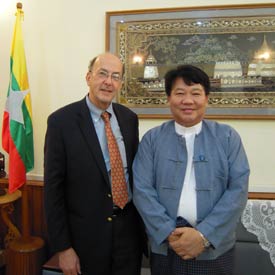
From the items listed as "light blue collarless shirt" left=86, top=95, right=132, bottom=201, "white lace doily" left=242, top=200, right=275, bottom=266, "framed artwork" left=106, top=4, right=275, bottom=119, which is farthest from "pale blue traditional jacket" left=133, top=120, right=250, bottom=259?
"framed artwork" left=106, top=4, right=275, bottom=119

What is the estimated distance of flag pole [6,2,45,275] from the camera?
2.13 m

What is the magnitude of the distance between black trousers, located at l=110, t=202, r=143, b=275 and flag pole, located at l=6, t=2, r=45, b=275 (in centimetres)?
101

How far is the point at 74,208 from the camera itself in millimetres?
1369

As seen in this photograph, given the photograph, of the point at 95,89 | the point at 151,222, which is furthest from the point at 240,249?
the point at 95,89

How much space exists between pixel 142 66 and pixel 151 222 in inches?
53.6

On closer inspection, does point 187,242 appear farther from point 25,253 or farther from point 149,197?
point 25,253

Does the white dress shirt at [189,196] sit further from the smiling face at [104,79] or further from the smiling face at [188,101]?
the smiling face at [104,79]

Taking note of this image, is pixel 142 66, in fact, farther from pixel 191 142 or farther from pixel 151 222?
pixel 151 222

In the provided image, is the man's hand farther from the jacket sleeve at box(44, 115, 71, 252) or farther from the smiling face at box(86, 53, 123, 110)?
the smiling face at box(86, 53, 123, 110)

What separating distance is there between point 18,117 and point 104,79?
3.59 ft

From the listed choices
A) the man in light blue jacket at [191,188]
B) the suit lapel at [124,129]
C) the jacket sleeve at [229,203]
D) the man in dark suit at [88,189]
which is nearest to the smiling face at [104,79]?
the man in dark suit at [88,189]

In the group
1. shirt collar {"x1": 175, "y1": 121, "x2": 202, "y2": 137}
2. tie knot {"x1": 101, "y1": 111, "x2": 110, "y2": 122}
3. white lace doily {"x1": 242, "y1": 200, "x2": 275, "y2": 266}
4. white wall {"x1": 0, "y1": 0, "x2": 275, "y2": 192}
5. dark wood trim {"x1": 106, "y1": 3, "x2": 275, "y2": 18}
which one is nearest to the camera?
shirt collar {"x1": 175, "y1": 121, "x2": 202, "y2": 137}

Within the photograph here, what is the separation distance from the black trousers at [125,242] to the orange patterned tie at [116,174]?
0.05 meters

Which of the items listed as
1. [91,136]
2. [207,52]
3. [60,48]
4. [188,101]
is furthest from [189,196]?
[60,48]
